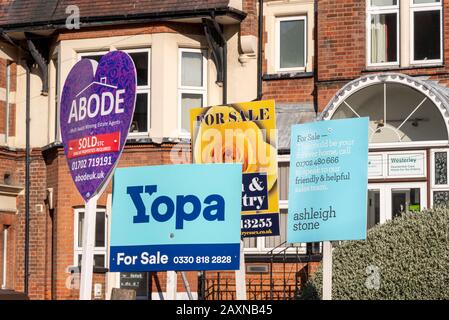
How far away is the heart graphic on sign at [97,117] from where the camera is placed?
12250 mm

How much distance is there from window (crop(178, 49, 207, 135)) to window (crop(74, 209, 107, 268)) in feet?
8.21

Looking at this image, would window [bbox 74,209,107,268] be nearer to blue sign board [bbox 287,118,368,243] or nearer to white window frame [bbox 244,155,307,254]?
white window frame [bbox 244,155,307,254]

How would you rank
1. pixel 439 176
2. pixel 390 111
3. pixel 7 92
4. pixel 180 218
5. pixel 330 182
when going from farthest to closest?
pixel 7 92
pixel 390 111
pixel 439 176
pixel 330 182
pixel 180 218

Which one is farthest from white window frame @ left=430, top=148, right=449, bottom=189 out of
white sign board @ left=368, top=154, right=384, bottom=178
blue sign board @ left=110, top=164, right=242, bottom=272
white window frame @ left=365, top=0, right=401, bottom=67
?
blue sign board @ left=110, top=164, right=242, bottom=272

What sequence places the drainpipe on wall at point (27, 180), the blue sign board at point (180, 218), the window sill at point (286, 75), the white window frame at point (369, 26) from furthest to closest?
the drainpipe on wall at point (27, 180) → the window sill at point (286, 75) → the white window frame at point (369, 26) → the blue sign board at point (180, 218)

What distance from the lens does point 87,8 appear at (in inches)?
949

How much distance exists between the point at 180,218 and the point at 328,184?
1903 millimetres

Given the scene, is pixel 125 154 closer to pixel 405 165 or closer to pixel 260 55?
pixel 260 55

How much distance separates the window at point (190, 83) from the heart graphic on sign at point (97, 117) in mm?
10481

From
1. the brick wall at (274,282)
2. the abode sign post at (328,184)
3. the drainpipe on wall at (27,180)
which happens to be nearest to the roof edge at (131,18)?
the drainpipe on wall at (27,180)

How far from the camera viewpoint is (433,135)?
21484mm

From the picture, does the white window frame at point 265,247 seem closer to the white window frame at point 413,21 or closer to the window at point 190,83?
the window at point 190,83

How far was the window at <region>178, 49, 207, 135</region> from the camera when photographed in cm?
2352

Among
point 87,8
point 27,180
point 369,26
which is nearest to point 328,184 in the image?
point 369,26
